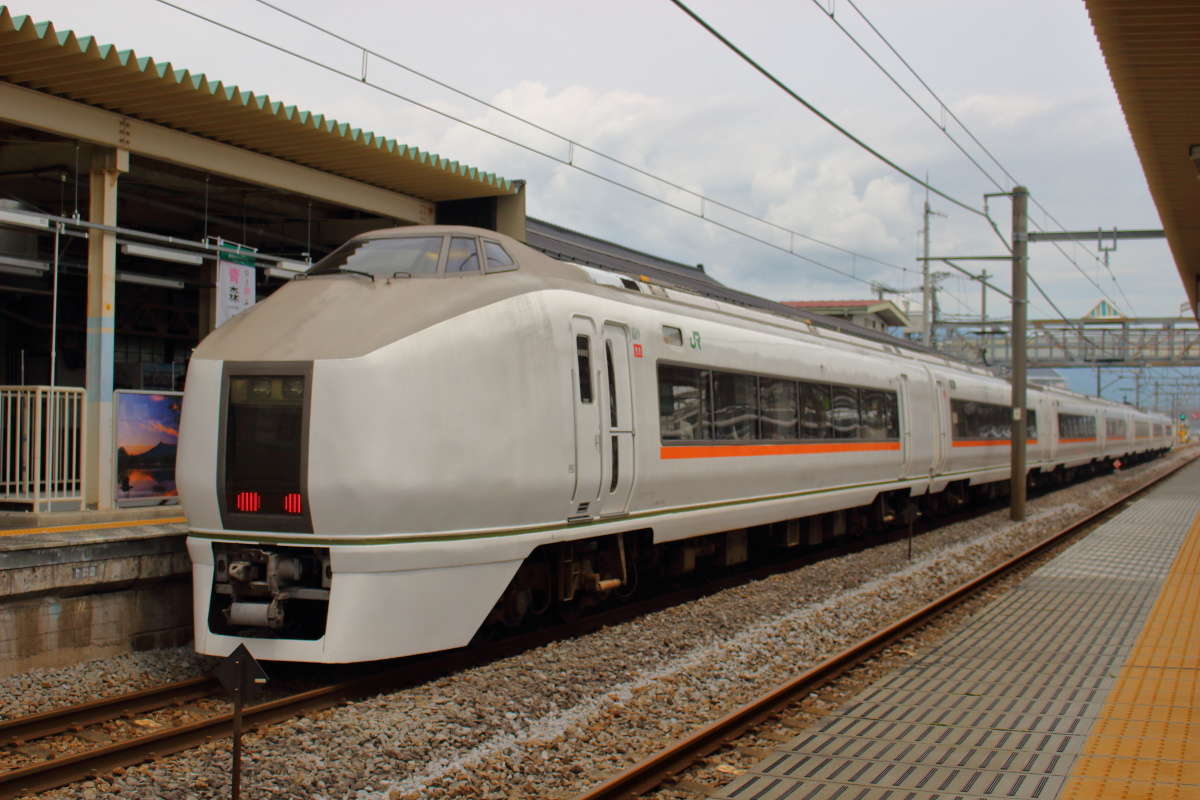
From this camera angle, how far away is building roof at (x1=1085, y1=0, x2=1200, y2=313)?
7789 mm

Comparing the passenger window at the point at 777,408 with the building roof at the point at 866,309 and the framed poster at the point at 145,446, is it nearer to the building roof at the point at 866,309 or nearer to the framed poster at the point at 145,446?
the framed poster at the point at 145,446

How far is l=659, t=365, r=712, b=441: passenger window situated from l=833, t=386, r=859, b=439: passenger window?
388 centimetres

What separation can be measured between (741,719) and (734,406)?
503 cm

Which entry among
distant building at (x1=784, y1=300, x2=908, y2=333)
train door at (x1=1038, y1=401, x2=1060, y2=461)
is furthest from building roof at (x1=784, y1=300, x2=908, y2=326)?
train door at (x1=1038, y1=401, x2=1060, y2=461)

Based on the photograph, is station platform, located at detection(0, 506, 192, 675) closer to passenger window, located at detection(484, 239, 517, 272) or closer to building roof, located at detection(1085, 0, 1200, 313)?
passenger window, located at detection(484, 239, 517, 272)

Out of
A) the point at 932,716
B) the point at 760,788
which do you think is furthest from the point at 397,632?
the point at 932,716

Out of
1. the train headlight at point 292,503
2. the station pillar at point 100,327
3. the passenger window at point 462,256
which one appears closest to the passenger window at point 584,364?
the passenger window at point 462,256

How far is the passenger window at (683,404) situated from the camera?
31.8ft

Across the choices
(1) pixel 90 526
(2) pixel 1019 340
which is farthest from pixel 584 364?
(2) pixel 1019 340

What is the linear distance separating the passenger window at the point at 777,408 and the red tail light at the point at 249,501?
6208mm

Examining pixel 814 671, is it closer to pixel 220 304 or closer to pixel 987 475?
pixel 220 304

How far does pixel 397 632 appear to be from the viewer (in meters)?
6.89

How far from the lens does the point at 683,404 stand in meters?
10.0

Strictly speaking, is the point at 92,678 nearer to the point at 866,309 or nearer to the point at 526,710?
the point at 526,710
